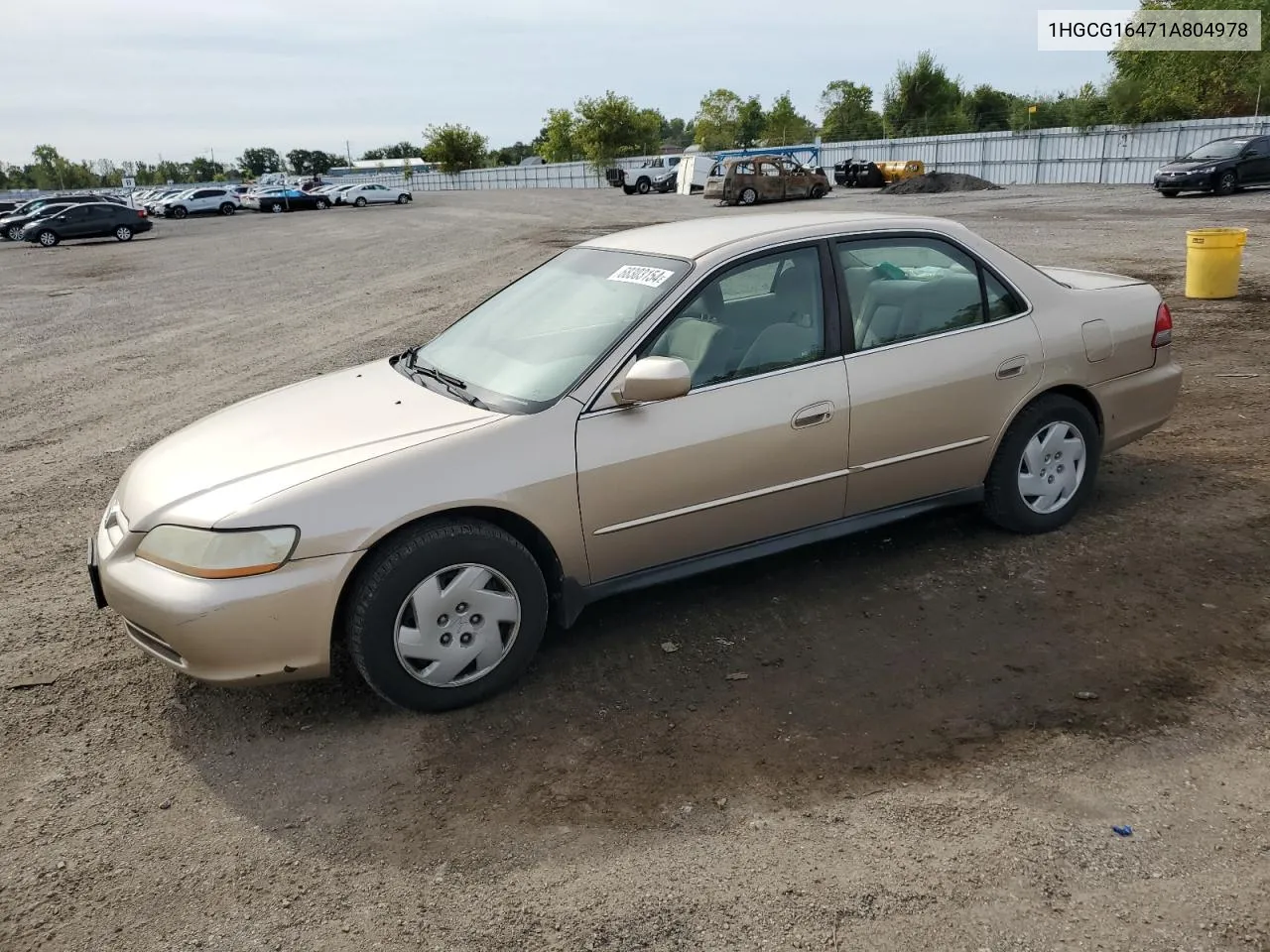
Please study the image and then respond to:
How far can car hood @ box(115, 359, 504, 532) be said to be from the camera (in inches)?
142

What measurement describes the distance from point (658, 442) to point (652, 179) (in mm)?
47952

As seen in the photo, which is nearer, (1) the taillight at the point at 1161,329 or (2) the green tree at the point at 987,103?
(1) the taillight at the point at 1161,329

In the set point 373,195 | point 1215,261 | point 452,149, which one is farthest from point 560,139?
point 1215,261

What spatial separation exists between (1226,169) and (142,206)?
155 ft

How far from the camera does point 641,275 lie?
14.3 feet

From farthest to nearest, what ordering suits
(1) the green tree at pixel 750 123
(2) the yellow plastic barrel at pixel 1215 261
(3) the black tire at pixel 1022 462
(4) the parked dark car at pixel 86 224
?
1. (1) the green tree at pixel 750 123
2. (4) the parked dark car at pixel 86 224
3. (2) the yellow plastic barrel at pixel 1215 261
4. (3) the black tire at pixel 1022 462

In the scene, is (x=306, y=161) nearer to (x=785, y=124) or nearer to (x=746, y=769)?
(x=785, y=124)

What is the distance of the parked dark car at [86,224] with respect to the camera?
1329 inches

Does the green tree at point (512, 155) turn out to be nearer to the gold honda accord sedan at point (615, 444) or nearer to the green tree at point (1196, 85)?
the green tree at point (1196, 85)

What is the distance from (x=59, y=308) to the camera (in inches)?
664

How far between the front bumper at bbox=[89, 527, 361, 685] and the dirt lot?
34 centimetres

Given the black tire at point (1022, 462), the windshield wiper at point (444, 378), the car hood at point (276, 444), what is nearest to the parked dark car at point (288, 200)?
the windshield wiper at point (444, 378)

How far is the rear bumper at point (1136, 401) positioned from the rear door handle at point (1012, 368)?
19.7 inches

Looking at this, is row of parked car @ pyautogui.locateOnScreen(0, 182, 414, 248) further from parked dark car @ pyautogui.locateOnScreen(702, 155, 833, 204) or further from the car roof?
the car roof
